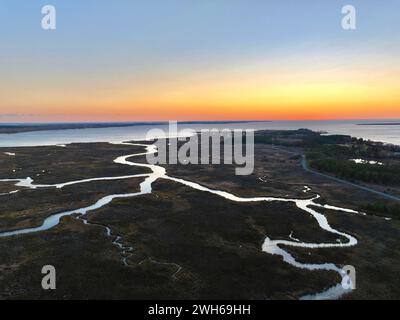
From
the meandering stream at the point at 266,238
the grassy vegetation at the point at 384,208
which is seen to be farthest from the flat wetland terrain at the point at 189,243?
the meandering stream at the point at 266,238

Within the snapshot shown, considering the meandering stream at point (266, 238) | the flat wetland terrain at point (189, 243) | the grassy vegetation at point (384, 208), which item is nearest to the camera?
the flat wetland terrain at point (189, 243)

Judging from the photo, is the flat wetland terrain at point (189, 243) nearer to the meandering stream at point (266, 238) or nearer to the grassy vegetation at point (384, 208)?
the grassy vegetation at point (384, 208)

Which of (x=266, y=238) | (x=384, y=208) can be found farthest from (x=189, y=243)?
(x=384, y=208)

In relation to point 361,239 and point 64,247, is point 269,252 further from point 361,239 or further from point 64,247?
point 64,247

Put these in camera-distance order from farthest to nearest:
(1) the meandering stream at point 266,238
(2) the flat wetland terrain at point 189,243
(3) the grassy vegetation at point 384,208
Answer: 1. (3) the grassy vegetation at point 384,208
2. (1) the meandering stream at point 266,238
3. (2) the flat wetland terrain at point 189,243

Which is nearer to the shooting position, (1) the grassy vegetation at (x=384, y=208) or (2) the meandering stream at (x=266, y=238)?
(2) the meandering stream at (x=266, y=238)

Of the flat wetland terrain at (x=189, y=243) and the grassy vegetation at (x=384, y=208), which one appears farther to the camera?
the grassy vegetation at (x=384, y=208)

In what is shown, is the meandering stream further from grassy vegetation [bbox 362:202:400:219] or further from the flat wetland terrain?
grassy vegetation [bbox 362:202:400:219]

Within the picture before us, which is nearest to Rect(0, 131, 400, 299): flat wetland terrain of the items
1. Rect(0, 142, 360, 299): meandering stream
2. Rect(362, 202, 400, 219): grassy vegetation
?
Rect(362, 202, 400, 219): grassy vegetation
